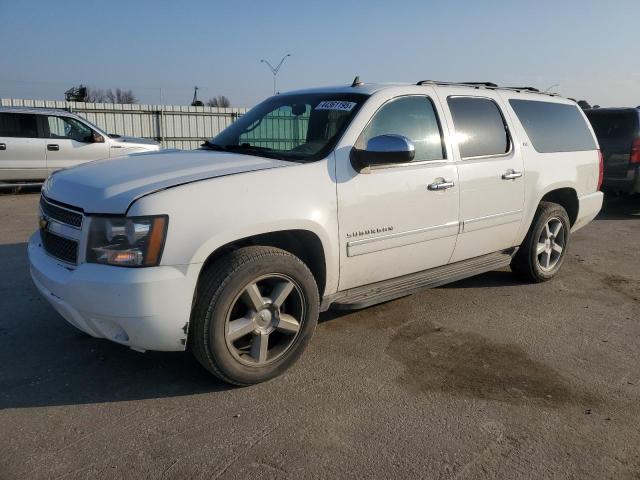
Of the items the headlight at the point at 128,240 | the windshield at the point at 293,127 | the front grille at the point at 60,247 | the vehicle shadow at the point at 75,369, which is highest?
Result: the windshield at the point at 293,127

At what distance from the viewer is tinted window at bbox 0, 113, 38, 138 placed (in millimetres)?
11516

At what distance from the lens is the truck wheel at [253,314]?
3078 mm

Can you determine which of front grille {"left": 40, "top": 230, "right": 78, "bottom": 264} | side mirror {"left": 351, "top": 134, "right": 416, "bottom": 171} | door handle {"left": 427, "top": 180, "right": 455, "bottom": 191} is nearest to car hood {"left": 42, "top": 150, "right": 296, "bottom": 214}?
front grille {"left": 40, "top": 230, "right": 78, "bottom": 264}

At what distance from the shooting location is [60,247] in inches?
128

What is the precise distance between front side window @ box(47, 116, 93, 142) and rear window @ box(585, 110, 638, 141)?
1028cm

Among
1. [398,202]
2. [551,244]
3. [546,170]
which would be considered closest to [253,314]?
[398,202]

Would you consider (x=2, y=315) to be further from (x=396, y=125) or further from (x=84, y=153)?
(x=84, y=153)

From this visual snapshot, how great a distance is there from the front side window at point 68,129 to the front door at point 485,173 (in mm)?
9923

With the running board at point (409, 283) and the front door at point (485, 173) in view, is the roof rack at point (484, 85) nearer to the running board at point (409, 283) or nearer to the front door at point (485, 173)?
the front door at point (485, 173)

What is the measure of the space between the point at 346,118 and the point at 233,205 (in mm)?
1186

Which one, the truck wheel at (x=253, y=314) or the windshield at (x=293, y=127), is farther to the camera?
the windshield at (x=293, y=127)

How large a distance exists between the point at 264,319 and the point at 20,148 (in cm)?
1038

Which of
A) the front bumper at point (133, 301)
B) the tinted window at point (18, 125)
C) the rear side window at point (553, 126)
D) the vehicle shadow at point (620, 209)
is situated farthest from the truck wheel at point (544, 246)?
the tinted window at point (18, 125)

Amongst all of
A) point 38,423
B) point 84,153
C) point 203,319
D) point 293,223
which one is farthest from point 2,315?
point 84,153
